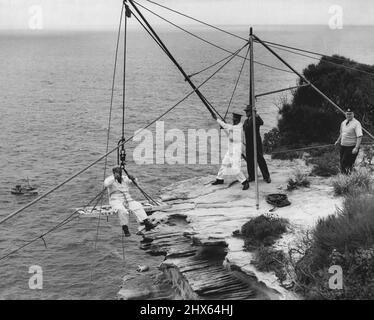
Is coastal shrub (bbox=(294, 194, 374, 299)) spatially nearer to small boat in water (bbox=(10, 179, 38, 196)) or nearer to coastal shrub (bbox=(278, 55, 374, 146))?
coastal shrub (bbox=(278, 55, 374, 146))

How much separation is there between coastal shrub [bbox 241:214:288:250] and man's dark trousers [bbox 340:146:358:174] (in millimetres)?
3841

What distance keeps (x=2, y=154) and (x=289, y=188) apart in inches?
1279

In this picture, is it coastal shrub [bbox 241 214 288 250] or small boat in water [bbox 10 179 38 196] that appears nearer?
coastal shrub [bbox 241 214 288 250]

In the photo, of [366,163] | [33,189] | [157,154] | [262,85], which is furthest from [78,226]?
[262,85]

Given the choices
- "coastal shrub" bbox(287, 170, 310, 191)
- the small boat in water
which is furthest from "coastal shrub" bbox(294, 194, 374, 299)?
the small boat in water

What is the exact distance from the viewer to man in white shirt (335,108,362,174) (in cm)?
1642

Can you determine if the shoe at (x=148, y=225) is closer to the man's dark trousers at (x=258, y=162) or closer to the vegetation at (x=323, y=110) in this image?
the man's dark trousers at (x=258, y=162)

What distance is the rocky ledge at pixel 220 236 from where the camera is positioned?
533 inches

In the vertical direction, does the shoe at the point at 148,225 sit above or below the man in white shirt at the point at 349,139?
below

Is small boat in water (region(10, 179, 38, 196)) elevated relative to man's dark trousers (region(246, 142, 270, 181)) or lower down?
lower down

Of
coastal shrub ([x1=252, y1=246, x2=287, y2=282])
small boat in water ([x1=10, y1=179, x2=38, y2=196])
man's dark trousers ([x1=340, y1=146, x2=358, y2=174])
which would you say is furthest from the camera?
small boat in water ([x1=10, y1=179, x2=38, y2=196])

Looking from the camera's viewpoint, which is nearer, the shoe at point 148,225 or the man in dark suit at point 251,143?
the shoe at point 148,225

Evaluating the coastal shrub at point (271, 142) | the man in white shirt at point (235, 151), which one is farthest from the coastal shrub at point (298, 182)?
the coastal shrub at point (271, 142)

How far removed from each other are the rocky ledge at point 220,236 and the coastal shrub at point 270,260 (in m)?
0.14
